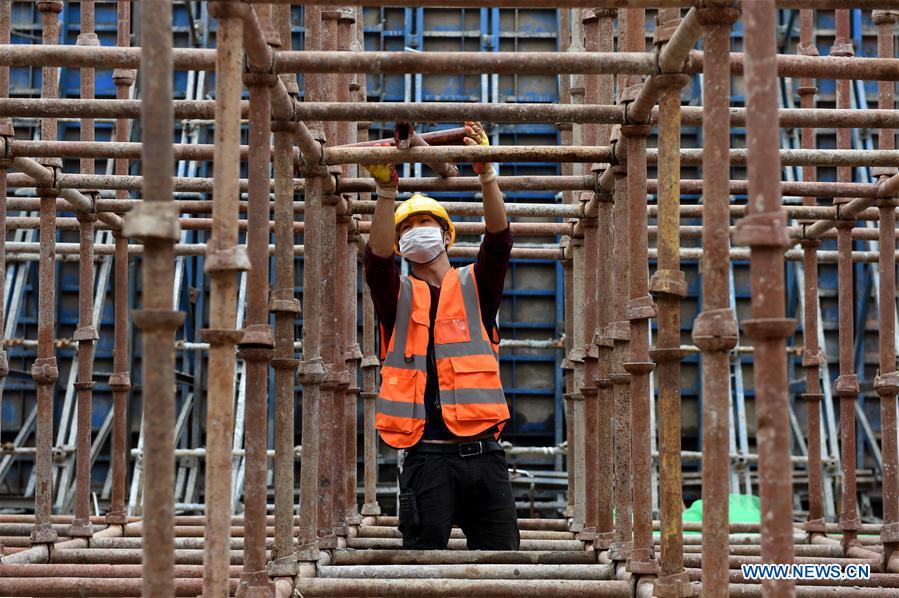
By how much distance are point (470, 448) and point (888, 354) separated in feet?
10.7

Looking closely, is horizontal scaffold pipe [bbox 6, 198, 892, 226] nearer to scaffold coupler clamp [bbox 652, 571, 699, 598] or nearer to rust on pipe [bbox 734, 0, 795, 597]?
scaffold coupler clamp [bbox 652, 571, 699, 598]

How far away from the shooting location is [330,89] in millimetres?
8109

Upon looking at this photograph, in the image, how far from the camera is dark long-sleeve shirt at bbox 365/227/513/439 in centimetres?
751

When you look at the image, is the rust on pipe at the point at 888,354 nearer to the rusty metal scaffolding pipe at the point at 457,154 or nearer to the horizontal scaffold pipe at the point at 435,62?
the rusty metal scaffolding pipe at the point at 457,154

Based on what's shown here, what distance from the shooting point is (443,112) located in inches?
257

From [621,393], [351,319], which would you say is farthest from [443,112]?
[351,319]

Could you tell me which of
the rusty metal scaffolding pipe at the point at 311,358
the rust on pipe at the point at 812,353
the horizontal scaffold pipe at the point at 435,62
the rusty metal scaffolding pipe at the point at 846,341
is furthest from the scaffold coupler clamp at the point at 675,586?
the rust on pipe at the point at 812,353

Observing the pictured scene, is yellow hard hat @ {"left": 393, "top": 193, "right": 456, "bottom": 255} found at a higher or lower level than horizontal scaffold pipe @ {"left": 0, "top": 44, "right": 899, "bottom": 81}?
lower

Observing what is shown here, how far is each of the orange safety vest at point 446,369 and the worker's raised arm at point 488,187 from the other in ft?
1.61

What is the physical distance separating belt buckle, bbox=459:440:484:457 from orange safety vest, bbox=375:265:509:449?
4.3 inches

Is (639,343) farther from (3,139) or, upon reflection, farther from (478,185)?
(3,139)

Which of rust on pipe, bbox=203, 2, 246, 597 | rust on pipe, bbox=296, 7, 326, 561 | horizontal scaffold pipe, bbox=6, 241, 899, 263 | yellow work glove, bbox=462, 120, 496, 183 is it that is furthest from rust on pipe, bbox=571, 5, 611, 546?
rust on pipe, bbox=203, 2, 246, 597

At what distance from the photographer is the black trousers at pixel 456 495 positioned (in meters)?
7.57

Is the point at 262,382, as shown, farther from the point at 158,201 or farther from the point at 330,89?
the point at 330,89
